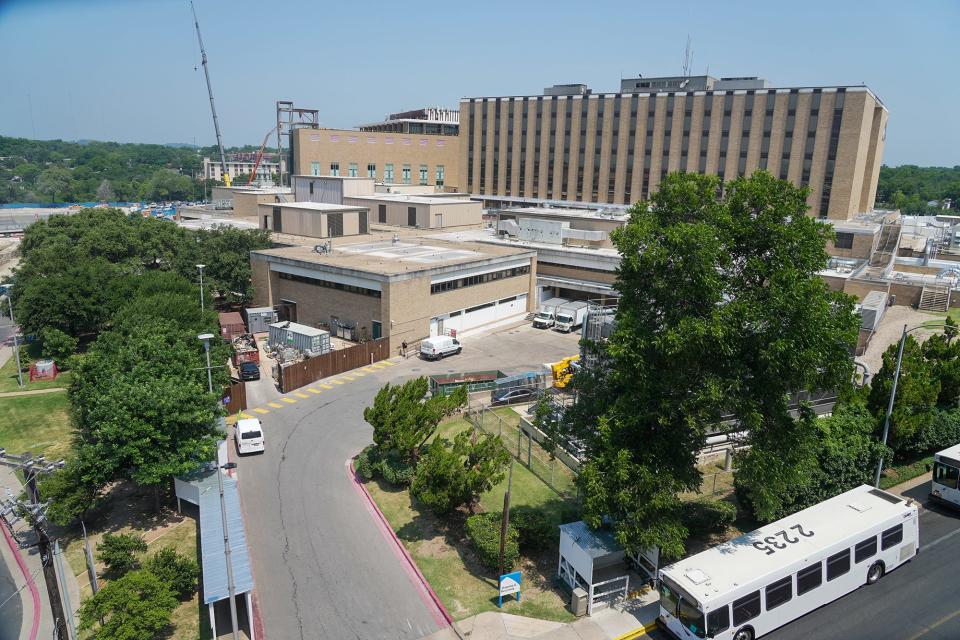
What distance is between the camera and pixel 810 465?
20594mm

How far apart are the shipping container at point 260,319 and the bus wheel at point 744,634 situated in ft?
127

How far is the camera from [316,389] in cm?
3722

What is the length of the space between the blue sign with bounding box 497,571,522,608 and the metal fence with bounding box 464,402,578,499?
4852 millimetres

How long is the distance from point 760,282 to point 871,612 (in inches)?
403

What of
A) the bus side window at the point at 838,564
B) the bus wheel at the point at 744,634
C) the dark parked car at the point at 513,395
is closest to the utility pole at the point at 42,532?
the bus wheel at the point at 744,634

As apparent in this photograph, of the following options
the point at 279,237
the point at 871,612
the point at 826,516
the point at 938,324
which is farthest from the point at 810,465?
the point at 279,237

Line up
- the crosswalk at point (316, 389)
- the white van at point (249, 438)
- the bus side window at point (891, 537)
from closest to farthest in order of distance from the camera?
the bus side window at point (891, 537) < the white van at point (249, 438) < the crosswalk at point (316, 389)

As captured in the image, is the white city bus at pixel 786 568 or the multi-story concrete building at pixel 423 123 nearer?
the white city bus at pixel 786 568

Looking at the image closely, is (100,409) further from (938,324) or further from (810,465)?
(938,324)

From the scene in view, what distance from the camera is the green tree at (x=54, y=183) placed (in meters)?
190

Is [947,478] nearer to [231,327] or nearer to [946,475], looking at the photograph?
[946,475]

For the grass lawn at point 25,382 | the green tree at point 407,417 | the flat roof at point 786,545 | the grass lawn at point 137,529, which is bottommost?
the grass lawn at point 25,382

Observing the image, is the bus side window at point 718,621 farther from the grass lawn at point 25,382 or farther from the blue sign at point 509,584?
the grass lawn at point 25,382

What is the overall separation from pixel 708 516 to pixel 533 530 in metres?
6.17
